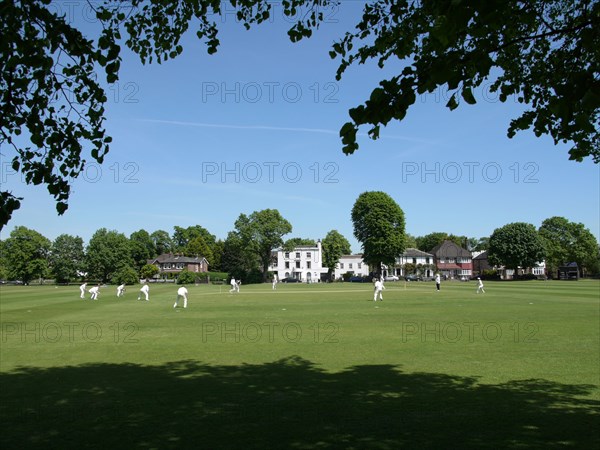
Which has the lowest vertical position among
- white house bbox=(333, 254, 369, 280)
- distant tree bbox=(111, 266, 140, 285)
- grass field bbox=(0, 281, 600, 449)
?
grass field bbox=(0, 281, 600, 449)

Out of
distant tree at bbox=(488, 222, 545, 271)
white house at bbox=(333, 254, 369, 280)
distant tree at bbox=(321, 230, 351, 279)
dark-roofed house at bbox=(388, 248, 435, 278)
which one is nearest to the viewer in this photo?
distant tree at bbox=(488, 222, 545, 271)

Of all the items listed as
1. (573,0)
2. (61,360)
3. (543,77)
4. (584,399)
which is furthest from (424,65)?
(61,360)

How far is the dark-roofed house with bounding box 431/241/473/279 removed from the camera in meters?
131

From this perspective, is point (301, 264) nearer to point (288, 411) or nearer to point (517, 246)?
point (517, 246)

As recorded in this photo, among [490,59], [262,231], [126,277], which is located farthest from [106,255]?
[490,59]

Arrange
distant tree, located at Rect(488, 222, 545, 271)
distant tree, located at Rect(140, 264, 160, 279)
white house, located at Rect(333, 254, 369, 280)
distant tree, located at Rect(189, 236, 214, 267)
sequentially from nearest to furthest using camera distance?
distant tree, located at Rect(488, 222, 545, 271), distant tree, located at Rect(140, 264, 160, 279), white house, located at Rect(333, 254, 369, 280), distant tree, located at Rect(189, 236, 214, 267)

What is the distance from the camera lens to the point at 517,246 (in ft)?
321

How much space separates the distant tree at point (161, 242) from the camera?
159413 millimetres

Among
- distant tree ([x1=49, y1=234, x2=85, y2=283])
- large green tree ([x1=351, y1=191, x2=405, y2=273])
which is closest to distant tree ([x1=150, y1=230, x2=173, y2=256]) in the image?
distant tree ([x1=49, y1=234, x2=85, y2=283])

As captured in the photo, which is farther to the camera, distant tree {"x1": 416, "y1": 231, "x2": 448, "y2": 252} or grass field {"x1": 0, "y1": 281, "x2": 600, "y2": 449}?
distant tree {"x1": 416, "y1": 231, "x2": 448, "y2": 252}

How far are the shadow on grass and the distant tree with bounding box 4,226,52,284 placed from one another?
110511mm

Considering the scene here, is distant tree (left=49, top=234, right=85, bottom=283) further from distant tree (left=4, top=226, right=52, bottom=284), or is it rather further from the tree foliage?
the tree foliage

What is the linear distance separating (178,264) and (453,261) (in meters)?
74.8

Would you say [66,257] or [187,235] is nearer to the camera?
[66,257]
